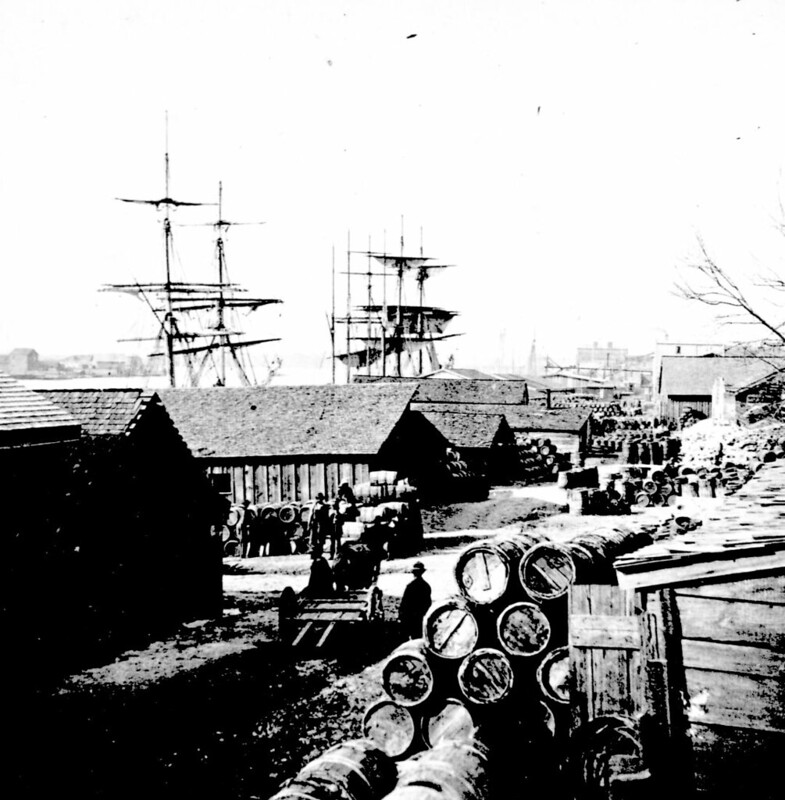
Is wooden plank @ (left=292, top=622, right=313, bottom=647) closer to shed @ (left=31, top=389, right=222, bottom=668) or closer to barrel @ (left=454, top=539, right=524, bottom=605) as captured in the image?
shed @ (left=31, top=389, right=222, bottom=668)

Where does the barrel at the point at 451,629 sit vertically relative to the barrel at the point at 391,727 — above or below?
above

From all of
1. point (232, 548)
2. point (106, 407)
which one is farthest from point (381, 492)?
point (106, 407)

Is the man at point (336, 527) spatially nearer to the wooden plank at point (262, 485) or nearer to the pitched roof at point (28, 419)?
Result: the wooden plank at point (262, 485)

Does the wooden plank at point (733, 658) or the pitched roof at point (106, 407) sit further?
the pitched roof at point (106, 407)

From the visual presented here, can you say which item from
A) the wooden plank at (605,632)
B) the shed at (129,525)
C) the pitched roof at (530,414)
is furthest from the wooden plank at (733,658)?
the pitched roof at (530,414)

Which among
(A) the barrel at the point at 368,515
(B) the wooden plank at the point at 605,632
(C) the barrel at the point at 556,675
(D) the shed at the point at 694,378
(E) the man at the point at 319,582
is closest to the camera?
(B) the wooden plank at the point at 605,632

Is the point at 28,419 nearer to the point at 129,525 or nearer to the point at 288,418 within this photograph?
the point at 129,525

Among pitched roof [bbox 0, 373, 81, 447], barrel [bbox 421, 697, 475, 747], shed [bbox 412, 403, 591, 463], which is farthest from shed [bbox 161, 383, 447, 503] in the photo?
barrel [bbox 421, 697, 475, 747]
